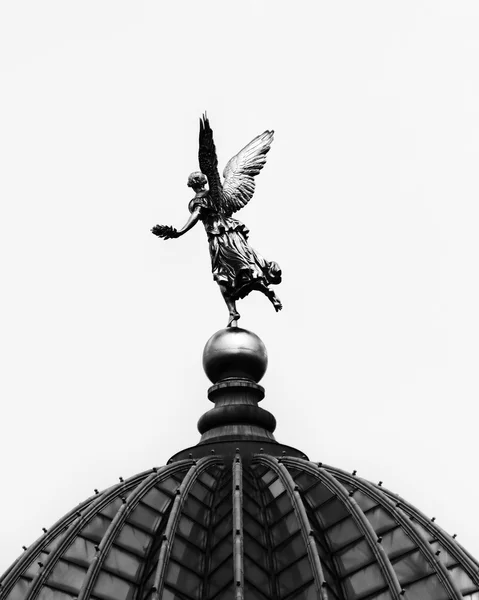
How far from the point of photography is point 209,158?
184 ft

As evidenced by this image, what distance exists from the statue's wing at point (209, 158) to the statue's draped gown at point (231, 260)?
16.3 inches

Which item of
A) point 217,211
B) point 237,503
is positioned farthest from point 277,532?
point 217,211

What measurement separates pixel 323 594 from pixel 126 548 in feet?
21.0

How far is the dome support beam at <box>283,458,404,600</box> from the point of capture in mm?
47625

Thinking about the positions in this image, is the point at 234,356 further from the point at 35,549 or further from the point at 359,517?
the point at 35,549

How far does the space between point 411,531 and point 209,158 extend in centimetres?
1418

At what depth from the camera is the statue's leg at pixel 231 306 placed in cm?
5762

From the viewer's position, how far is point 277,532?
49688 millimetres

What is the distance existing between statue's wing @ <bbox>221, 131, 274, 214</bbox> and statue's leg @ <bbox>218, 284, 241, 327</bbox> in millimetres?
2813

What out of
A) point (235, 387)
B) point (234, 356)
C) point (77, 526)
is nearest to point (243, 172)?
point (234, 356)

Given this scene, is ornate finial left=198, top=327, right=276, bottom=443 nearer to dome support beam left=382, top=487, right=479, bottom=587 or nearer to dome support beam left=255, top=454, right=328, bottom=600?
dome support beam left=255, top=454, right=328, bottom=600

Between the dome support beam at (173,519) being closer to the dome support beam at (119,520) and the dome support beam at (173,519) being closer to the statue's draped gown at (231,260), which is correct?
the dome support beam at (119,520)

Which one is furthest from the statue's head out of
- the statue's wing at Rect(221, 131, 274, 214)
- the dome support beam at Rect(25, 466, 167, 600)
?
the dome support beam at Rect(25, 466, 167, 600)

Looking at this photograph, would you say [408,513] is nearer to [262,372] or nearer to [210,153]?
[262,372]
